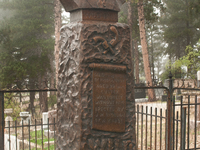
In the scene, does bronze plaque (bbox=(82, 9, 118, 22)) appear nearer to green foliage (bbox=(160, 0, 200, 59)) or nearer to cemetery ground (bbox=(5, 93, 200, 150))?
cemetery ground (bbox=(5, 93, 200, 150))

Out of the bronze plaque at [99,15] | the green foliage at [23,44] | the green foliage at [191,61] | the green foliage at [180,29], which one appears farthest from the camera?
the green foliage at [180,29]

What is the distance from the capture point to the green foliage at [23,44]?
14016mm

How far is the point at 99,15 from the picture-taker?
10.3 ft

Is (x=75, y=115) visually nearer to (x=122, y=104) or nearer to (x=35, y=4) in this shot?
(x=122, y=104)

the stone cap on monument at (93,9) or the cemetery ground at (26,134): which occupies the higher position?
the stone cap on monument at (93,9)

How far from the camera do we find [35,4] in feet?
53.6

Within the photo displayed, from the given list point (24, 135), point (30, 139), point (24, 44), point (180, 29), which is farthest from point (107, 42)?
point (180, 29)

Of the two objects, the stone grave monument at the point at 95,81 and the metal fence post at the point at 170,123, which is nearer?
the stone grave monument at the point at 95,81

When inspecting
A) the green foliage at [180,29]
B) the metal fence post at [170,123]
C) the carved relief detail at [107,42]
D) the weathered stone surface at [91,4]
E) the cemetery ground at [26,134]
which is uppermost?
the green foliage at [180,29]

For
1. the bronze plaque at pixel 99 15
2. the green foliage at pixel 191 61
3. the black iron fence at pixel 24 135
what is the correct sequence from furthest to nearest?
the green foliage at pixel 191 61, the black iron fence at pixel 24 135, the bronze plaque at pixel 99 15

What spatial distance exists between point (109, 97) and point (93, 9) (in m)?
1.19

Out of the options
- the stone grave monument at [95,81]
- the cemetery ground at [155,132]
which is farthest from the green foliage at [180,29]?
the stone grave monument at [95,81]

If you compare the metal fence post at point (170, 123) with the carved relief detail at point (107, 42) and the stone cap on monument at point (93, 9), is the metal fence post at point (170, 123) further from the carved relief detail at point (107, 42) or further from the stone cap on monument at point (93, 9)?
the stone cap on monument at point (93, 9)

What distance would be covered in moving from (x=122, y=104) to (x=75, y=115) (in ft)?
2.13
